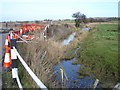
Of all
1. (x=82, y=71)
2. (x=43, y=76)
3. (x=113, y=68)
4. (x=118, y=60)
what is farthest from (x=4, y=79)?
A: (x=118, y=60)

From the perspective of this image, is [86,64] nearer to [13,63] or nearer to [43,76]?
[43,76]

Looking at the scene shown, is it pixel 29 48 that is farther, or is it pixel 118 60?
pixel 118 60

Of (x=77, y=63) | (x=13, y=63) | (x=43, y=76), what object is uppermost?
(x=13, y=63)

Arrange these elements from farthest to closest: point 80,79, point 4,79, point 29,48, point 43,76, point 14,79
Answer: point 80,79 → point 29,48 → point 43,76 → point 4,79 → point 14,79

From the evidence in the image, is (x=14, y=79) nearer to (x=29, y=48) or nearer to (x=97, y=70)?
(x=29, y=48)

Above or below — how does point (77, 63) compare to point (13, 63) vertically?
below

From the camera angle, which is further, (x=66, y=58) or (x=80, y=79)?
(x=66, y=58)

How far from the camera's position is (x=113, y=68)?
14.9 metres

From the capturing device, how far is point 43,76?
26.2ft

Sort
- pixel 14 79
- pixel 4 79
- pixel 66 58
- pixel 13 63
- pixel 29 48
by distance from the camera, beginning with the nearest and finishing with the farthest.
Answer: pixel 13 63 < pixel 14 79 < pixel 4 79 < pixel 29 48 < pixel 66 58

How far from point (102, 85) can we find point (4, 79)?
5.72 metres

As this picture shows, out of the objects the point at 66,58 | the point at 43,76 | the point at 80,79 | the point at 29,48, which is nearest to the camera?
the point at 43,76

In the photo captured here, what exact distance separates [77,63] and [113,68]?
3.15m

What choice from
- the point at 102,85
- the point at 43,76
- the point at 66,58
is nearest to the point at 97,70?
the point at 102,85
